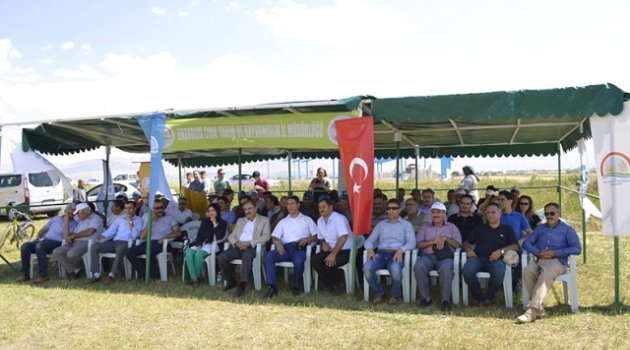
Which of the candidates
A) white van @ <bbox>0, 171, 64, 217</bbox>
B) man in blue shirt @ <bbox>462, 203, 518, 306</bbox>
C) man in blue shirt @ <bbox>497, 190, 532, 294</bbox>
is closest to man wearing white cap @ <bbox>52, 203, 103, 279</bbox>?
man in blue shirt @ <bbox>462, 203, 518, 306</bbox>

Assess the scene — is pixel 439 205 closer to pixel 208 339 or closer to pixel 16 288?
pixel 208 339

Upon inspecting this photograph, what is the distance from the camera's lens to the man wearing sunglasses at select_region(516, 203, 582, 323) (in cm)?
531

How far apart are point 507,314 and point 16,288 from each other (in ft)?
19.7

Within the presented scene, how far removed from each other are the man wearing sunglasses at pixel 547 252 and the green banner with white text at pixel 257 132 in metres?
2.35

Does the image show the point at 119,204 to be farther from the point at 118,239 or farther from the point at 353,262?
the point at 353,262

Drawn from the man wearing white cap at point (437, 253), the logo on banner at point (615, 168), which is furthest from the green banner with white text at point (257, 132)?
the logo on banner at point (615, 168)

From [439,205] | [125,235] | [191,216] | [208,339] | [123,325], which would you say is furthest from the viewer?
[191,216]

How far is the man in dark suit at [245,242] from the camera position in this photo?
6.62 meters

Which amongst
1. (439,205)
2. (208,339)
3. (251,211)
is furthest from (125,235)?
(439,205)

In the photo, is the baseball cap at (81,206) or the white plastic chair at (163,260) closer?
the white plastic chair at (163,260)

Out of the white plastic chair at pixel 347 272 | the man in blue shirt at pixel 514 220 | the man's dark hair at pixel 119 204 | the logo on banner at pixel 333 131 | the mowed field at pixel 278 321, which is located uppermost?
the logo on banner at pixel 333 131

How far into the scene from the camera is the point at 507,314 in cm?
538

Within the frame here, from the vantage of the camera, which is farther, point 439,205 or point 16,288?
point 16,288

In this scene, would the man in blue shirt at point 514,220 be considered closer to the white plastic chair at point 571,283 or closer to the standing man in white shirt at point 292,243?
the white plastic chair at point 571,283
